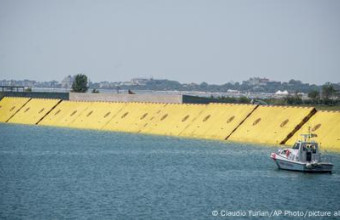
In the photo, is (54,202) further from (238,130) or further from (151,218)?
(238,130)

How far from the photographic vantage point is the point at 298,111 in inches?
3344

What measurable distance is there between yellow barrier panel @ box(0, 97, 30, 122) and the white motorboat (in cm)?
6822

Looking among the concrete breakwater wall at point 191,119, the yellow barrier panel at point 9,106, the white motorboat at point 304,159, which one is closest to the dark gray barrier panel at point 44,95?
the yellow barrier panel at point 9,106

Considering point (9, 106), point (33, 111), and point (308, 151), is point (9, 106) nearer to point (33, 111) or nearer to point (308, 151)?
point (33, 111)

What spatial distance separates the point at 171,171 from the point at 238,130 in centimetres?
2569

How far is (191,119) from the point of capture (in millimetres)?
95938

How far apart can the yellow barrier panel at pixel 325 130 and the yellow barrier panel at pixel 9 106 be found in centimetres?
5579

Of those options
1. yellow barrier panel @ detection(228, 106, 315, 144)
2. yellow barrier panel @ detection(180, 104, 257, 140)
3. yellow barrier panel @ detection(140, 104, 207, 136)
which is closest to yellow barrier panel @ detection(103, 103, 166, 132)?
yellow barrier panel @ detection(140, 104, 207, 136)

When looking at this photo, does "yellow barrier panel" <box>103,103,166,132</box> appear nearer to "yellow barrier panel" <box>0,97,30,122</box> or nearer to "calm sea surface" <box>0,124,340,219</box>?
"calm sea surface" <box>0,124,340,219</box>

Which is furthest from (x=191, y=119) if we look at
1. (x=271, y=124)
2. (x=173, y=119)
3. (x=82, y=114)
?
(x=82, y=114)

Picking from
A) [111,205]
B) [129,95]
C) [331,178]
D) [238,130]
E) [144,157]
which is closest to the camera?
[111,205]

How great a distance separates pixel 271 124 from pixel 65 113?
132 ft

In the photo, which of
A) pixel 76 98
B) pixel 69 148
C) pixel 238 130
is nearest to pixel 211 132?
pixel 238 130

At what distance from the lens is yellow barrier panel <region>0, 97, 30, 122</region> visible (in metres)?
124
